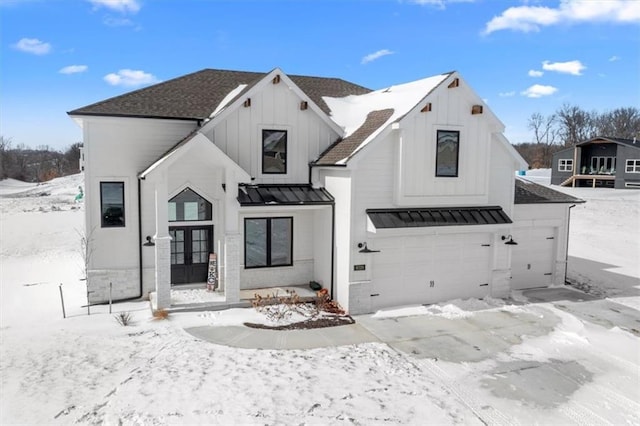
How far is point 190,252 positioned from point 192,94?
19.4 feet

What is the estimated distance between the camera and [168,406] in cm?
830

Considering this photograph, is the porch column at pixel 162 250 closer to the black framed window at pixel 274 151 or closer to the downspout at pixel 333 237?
the black framed window at pixel 274 151

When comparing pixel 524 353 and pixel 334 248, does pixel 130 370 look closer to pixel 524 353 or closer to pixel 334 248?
pixel 334 248

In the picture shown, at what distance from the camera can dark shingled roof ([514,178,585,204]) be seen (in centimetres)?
1689

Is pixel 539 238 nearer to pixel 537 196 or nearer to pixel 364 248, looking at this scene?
pixel 537 196

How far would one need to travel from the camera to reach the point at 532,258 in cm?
1720

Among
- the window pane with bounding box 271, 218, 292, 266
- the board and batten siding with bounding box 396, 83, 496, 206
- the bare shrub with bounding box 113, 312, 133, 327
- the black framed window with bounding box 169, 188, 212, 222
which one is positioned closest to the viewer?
the bare shrub with bounding box 113, 312, 133, 327

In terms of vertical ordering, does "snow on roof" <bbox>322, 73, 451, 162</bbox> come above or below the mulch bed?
above

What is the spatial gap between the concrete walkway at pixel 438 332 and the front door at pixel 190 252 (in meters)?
3.72

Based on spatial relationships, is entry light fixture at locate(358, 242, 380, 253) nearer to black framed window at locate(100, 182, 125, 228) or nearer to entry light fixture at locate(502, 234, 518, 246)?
entry light fixture at locate(502, 234, 518, 246)

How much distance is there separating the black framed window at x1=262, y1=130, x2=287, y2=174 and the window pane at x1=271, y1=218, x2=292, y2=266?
69.5 inches

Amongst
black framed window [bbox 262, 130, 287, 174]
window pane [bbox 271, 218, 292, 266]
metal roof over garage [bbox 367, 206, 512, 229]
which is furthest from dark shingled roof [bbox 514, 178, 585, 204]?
black framed window [bbox 262, 130, 287, 174]

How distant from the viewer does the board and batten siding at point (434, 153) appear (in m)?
14.0

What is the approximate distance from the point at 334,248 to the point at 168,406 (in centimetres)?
757
